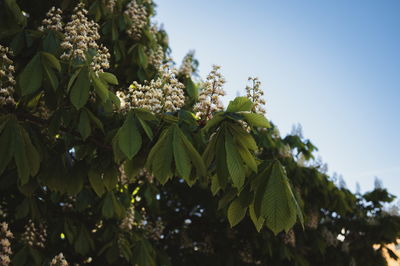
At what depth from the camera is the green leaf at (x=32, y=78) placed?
170 cm

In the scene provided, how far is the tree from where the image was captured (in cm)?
151

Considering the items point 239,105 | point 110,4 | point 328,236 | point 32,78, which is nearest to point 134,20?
point 110,4

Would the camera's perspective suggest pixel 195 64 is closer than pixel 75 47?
No

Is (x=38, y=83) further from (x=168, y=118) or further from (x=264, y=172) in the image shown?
(x=264, y=172)

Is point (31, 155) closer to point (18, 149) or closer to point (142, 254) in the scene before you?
point (18, 149)

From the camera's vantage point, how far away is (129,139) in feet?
5.21

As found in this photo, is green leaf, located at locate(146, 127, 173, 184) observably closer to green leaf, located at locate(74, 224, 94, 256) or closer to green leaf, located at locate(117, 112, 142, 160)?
green leaf, located at locate(117, 112, 142, 160)

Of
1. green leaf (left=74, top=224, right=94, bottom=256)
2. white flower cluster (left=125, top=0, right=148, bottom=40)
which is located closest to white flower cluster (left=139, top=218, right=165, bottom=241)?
green leaf (left=74, top=224, right=94, bottom=256)

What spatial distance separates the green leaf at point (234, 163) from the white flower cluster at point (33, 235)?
8.52ft

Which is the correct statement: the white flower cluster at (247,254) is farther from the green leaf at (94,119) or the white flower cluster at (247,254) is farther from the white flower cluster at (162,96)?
the green leaf at (94,119)

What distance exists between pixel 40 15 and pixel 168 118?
123 inches

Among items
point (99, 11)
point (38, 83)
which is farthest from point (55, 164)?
point (99, 11)

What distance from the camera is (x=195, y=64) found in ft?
17.7

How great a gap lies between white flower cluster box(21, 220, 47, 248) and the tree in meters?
0.02
